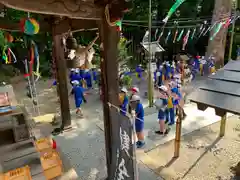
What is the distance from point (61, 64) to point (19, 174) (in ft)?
11.6

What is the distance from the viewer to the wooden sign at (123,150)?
2.73m

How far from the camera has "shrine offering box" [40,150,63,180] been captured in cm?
427

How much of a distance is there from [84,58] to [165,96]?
2.66 metres

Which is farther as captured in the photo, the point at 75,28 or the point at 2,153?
the point at 75,28

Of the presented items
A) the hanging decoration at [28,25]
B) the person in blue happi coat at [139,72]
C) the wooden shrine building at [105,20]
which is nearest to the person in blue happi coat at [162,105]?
the wooden shrine building at [105,20]

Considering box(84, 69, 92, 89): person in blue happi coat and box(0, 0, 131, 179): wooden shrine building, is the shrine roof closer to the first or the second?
box(0, 0, 131, 179): wooden shrine building

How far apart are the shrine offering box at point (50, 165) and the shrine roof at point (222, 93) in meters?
3.14

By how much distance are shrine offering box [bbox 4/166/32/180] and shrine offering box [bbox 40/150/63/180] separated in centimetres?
47

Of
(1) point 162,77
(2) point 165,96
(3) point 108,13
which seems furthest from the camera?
(1) point 162,77

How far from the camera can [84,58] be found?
5797 mm

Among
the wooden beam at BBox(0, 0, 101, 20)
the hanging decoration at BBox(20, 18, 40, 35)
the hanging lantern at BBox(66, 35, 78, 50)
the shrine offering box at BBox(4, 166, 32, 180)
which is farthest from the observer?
the hanging lantern at BBox(66, 35, 78, 50)

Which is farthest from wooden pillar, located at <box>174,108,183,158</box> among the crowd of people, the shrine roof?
the shrine roof

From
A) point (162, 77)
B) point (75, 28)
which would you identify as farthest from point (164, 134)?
point (162, 77)

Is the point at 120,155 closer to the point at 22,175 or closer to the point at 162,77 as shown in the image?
the point at 22,175
